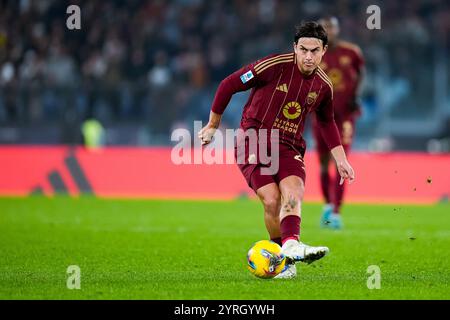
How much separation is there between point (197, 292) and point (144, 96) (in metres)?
14.5

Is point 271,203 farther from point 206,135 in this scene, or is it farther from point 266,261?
point 206,135

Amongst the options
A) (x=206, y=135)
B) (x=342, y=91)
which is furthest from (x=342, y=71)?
(x=206, y=135)

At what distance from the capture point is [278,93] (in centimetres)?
800

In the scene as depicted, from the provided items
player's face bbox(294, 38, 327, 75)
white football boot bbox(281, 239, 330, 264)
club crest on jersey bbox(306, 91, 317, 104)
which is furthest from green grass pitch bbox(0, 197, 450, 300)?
player's face bbox(294, 38, 327, 75)

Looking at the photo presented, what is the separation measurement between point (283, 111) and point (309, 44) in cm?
61

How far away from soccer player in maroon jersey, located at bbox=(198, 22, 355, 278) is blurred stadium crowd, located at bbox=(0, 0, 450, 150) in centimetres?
1241

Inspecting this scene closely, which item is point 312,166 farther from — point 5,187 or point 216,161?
point 5,187

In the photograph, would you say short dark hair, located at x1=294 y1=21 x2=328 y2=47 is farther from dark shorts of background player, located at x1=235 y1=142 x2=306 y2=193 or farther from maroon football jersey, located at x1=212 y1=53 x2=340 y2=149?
dark shorts of background player, located at x1=235 y1=142 x2=306 y2=193

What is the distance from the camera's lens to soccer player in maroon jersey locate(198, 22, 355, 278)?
25.6ft

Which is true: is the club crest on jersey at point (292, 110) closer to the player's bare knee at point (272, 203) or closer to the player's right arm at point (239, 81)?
the player's right arm at point (239, 81)

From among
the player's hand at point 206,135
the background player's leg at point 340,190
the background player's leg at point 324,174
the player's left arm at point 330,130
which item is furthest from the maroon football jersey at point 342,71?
the player's hand at point 206,135

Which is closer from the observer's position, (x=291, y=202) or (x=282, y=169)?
(x=291, y=202)

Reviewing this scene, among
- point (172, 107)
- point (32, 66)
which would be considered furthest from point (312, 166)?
point (32, 66)

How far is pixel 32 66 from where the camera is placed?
23609mm
